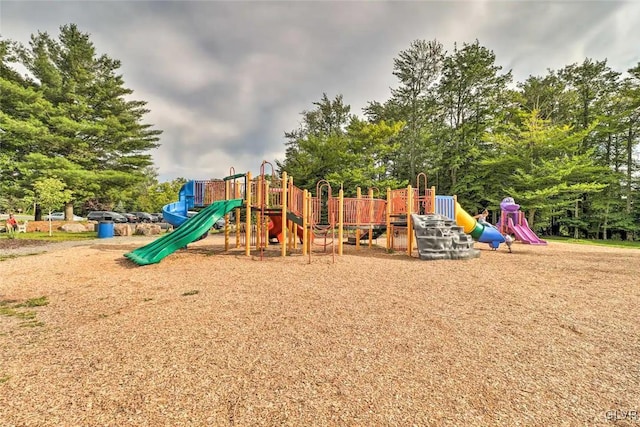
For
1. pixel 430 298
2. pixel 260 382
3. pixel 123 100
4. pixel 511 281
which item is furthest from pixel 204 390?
pixel 123 100

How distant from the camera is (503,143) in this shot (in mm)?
24859

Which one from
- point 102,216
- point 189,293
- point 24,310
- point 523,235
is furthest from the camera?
point 102,216

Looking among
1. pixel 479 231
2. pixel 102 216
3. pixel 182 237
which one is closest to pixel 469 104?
pixel 479 231

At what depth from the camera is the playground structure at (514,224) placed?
1582 centimetres

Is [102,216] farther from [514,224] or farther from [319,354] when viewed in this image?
[514,224]

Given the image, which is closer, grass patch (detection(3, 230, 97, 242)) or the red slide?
the red slide

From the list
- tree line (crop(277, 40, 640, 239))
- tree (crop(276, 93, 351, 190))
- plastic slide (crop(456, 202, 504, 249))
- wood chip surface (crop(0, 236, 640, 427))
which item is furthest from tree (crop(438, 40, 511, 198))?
wood chip surface (crop(0, 236, 640, 427))

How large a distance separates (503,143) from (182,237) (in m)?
26.0

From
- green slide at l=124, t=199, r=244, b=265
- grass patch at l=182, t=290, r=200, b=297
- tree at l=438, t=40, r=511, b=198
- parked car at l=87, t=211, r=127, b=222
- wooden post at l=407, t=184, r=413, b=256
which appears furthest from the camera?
parked car at l=87, t=211, r=127, b=222

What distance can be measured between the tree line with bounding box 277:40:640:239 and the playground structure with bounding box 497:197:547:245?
7.39 meters

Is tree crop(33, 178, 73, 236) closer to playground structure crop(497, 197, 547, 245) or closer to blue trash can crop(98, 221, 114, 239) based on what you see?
blue trash can crop(98, 221, 114, 239)

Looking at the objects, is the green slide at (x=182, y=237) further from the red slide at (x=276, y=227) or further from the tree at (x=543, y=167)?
the tree at (x=543, y=167)

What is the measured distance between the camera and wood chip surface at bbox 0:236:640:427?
7.43 feet

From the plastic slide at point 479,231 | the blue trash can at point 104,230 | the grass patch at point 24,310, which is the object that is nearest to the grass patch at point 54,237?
the blue trash can at point 104,230
